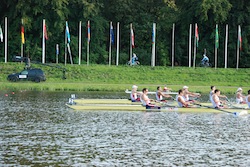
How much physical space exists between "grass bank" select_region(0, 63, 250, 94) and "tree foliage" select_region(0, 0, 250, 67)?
9.06 meters

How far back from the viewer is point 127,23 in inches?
3430

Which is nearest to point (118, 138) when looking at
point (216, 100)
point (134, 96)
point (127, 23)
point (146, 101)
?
point (146, 101)

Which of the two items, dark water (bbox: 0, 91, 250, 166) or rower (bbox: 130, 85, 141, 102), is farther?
rower (bbox: 130, 85, 141, 102)

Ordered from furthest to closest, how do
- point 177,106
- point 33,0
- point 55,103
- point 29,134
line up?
1. point 33,0
2. point 55,103
3. point 177,106
4. point 29,134

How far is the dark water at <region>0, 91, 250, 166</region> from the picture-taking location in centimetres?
2492

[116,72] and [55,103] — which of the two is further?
[116,72]

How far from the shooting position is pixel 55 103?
153 feet

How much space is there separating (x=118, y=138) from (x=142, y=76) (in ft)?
135

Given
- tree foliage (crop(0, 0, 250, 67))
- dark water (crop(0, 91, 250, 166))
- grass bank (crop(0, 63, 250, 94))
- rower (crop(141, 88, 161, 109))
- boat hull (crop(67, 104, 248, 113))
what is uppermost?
tree foliage (crop(0, 0, 250, 67))

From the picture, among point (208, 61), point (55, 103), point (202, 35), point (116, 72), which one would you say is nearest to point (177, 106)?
point (55, 103)

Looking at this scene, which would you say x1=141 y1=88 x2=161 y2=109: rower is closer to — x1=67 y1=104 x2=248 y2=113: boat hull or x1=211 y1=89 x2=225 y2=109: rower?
x1=67 y1=104 x2=248 y2=113: boat hull

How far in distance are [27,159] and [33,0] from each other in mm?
56579

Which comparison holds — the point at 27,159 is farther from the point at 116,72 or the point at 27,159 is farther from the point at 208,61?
the point at 208,61

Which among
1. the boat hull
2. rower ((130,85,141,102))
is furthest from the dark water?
rower ((130,85,141,102))
